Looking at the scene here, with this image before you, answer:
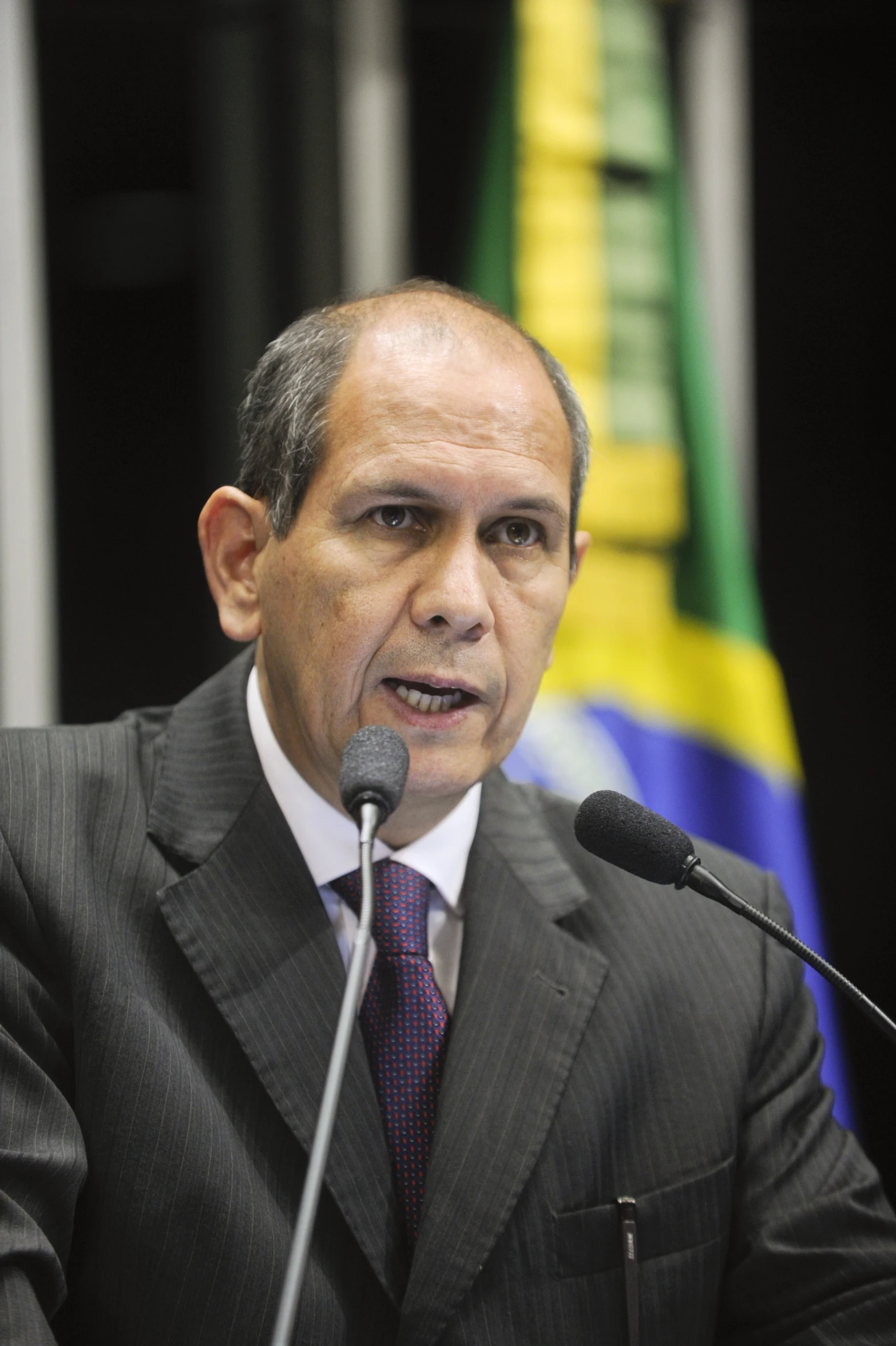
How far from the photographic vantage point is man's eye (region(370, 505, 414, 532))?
167 centimetres

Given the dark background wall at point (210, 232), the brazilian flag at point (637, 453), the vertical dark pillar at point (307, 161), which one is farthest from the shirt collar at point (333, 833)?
the vertical dark pillar at point (307, 161)

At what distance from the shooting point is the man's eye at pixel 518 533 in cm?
172

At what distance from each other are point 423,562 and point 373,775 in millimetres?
478

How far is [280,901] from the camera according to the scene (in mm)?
1649

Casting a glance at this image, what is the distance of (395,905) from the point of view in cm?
169

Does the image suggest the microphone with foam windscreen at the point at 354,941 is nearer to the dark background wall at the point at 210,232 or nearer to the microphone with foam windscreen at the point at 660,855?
the microphone with foam windscreen at the point at 660,855

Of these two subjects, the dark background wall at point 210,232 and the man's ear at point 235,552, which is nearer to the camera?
the man's ear at point 235,552

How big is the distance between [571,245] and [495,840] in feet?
5.54

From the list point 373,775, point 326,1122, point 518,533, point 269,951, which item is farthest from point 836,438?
point 326,1122

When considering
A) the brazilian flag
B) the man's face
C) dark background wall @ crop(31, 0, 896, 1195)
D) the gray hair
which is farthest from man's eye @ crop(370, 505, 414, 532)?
dark background wall @ crop(31, 0, 896, 1195)

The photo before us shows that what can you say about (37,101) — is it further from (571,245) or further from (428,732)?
(428,732)

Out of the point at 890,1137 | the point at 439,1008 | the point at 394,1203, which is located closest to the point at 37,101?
the point at 439,1008

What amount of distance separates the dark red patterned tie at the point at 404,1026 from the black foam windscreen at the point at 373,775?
420 mm

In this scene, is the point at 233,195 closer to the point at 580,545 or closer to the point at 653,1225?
the point at 580,545
